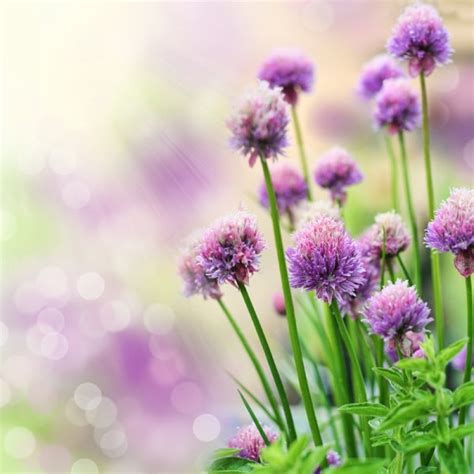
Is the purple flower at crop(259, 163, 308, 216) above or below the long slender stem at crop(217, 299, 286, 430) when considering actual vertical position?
above

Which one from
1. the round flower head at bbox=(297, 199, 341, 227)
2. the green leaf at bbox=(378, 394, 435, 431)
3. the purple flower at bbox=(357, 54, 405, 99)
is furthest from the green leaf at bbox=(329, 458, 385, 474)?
the purple flower at bbox=(357, 54, 405, 99)

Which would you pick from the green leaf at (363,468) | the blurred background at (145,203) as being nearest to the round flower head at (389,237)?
the green leaf at (363,468)

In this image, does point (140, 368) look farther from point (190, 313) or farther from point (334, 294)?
point (334, 294)

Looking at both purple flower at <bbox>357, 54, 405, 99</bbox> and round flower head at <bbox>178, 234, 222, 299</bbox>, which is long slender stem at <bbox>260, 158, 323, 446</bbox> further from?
purple flower at <bbox>357, 54, 405, 99</bbox>

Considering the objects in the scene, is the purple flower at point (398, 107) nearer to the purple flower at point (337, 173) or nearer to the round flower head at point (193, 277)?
the purple flower at point (337, 173)

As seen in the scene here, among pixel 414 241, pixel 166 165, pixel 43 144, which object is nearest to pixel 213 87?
pixel 166 165

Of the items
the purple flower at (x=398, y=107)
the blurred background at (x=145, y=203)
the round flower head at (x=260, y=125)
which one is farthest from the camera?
the blurred background at (x=145, y=203)
